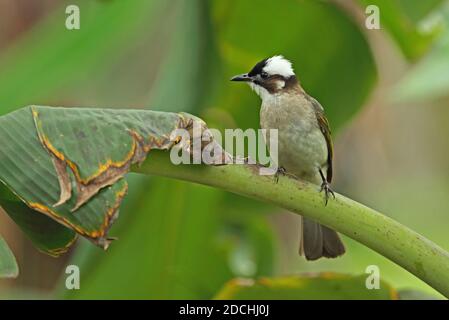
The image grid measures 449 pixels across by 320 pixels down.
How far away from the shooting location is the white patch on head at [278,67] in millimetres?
2199

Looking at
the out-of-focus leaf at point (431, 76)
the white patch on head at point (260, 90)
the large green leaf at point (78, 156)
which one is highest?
the out-of-focus leaf at point (431, 76)

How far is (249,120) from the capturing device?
2.61 meters

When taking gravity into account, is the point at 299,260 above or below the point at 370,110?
below

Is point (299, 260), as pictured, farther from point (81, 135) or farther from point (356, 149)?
point (81, 135)

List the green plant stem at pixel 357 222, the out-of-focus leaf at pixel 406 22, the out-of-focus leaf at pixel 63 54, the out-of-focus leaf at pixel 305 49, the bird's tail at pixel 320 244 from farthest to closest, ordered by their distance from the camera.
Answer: the out-of-focus leaf at pixel 63 54, the out-of-focus leaf at pixel 305 49, the out-of-focus leaf at pixel 406 22, the bird's tail at pixel 320 244, the green plant stem at pixel 357 222

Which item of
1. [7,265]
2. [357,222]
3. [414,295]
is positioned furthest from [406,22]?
[7,265]

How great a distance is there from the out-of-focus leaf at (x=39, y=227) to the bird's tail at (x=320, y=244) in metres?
0.85

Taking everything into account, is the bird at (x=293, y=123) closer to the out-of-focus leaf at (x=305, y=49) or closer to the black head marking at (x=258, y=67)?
the black head marking at (x=258, y=67)

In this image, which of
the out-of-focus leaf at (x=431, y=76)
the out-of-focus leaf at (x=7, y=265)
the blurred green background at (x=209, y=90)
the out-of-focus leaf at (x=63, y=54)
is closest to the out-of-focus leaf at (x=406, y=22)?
the blurred green background at (x=209, y=90)

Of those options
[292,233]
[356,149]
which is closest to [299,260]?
[292,233]

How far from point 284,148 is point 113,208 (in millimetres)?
995

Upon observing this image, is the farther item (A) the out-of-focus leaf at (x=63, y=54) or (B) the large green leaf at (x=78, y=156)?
(A) the out-of-focus leaf at (x=63, y=54)

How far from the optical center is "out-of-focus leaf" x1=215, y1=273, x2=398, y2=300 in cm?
182
